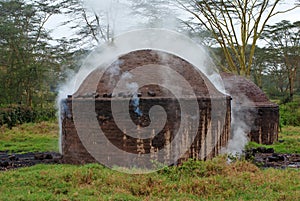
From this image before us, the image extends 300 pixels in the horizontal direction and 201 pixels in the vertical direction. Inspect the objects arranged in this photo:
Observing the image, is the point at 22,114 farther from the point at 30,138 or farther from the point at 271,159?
the point at 271,159

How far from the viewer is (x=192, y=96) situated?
920 cm

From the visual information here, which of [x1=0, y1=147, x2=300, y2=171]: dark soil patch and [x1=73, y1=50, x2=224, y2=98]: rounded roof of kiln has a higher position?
[x1=73, y1=50, x2=224, y2=98]: rounded roof of kiln

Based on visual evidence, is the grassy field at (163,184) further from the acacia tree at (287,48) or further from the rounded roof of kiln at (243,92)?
the acacia tree at (287,48)

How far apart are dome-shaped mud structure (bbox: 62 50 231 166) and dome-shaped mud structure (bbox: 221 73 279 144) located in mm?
4664

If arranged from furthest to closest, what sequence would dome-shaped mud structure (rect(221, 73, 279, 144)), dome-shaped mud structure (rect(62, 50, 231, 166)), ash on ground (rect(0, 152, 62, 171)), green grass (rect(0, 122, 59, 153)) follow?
dome-shaped mud structure (rect(221, 73, 279, 144))
green grass (rect(0, 122, 59, 153))
ash on ground (rect(0, 152, 62, 171))
dome-shaped mud structure (rect(62, 50, 231, 166))

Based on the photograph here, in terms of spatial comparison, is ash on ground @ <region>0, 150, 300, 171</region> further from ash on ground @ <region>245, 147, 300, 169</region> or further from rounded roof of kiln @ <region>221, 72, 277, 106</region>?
rounded roof of kiln @ <region>221, 72, 277, 106</region>

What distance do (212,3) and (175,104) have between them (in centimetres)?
1574

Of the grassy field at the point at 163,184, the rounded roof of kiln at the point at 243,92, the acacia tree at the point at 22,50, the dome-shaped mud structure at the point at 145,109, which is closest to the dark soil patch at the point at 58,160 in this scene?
the dome-shaped mud structure at the point at 145,109

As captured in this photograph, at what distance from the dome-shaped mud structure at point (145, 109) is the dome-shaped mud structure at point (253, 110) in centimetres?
466

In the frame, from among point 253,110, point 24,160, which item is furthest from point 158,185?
point 253,110

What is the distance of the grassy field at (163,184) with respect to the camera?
257 inches

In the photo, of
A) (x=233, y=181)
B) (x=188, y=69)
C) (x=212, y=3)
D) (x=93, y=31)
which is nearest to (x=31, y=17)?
(x=93, y=31)

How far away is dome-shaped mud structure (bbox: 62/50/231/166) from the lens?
8.72 meters

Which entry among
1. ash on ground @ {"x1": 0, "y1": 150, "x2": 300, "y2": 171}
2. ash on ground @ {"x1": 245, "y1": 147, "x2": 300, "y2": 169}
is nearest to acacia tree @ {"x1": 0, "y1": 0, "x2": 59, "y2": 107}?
ash on ground @ {"x1": 0, "y1": 150, "x2": 300, "y2": 171}
